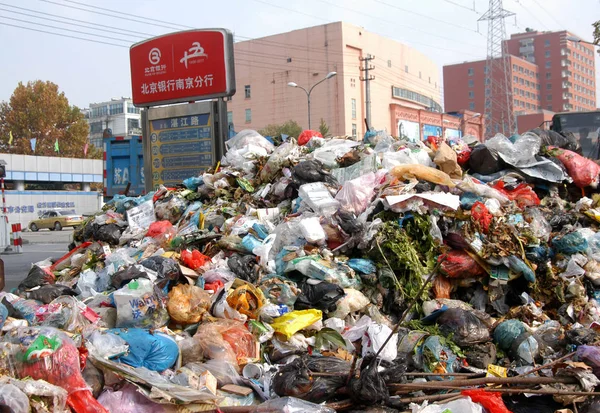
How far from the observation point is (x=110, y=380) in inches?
140

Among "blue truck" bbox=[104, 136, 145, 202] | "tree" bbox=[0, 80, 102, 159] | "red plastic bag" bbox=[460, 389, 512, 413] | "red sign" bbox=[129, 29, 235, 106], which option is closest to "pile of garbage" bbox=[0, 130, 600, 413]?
"red plastic bag" bbox=[460, 389, 512, 413]

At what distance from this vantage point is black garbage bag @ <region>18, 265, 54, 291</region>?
5.97 meters

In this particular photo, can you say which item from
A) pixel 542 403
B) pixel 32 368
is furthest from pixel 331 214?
pixel 32 368

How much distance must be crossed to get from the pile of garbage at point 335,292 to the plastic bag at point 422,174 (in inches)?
0.8

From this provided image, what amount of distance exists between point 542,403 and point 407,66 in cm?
6103

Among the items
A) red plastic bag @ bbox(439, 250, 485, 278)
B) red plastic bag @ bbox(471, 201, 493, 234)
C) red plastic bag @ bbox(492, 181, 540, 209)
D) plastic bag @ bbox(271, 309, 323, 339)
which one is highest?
red plastic bag @ bbox(492, 181, 540, 209)

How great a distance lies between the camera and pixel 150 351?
378 centimetres

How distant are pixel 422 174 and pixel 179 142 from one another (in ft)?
14.8

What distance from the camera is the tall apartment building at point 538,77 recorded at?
306 feet

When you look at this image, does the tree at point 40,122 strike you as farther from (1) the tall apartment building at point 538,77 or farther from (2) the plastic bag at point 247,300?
(1) the tall apartment building at point 538,77

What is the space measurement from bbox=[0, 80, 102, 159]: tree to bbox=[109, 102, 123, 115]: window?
43.1 m

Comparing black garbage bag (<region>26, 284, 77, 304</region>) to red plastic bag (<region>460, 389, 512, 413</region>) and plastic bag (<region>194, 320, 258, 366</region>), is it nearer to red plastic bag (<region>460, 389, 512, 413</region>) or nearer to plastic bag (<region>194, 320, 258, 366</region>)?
plastic bag (<region>194, 320, 258, 366</region>)

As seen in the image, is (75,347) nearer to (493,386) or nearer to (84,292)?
(84,292)

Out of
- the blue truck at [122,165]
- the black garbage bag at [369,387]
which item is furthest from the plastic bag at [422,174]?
the blue truck at [122,165]
